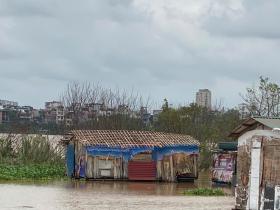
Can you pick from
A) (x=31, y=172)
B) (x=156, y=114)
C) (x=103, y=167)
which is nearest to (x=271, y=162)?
(x=103, y=167)

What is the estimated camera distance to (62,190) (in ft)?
118

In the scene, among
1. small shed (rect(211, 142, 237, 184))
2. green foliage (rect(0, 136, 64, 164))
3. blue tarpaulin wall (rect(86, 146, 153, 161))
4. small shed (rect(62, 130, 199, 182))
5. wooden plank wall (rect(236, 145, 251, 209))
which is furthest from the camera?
green foliage (rect(0, 136, 64, 164))

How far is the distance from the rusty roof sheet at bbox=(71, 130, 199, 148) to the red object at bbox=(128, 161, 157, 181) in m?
1.19

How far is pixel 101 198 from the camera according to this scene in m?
31.0

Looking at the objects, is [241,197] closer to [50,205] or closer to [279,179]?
[279,179]

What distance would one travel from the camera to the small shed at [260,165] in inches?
877

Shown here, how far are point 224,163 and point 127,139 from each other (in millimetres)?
6819

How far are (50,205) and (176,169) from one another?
20.2 m

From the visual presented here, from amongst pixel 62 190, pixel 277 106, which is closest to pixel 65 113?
pixel 277 106

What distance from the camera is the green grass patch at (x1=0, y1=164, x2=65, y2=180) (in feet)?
146

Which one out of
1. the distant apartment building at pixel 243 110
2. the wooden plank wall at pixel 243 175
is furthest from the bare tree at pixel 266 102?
the wooden plank wall at pixel 243 175

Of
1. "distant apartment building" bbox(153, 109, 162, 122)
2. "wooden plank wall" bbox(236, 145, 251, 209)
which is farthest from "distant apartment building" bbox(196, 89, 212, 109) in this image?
"wooden plank wall" bbox(236, 145, 251, 209)

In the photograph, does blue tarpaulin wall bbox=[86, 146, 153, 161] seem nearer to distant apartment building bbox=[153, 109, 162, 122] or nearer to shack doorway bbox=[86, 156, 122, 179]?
shack doorway bbox=[86, 156, 122, 179]

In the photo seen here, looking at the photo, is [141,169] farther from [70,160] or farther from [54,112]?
[54,112]
